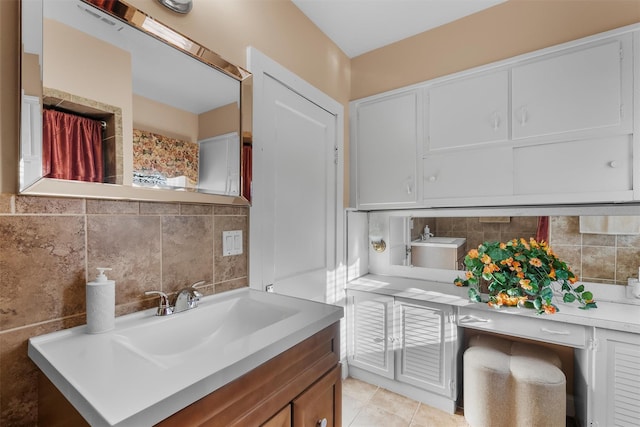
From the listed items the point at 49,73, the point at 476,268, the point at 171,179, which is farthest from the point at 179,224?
the point at 476,268

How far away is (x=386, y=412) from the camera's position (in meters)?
1.89

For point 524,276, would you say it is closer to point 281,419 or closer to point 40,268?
point 281,419

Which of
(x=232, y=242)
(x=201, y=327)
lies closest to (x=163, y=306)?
(x=201, y=327)

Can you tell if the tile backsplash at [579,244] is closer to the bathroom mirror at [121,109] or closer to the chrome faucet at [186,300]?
the bathroom mirror at [121,109]

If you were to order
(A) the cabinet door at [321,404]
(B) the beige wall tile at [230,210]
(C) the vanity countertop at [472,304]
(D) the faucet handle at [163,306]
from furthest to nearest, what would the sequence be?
(C) the vanity countertop at [472,304] < (B) the beige wall tile at [230,210] < (D) the faucet handle at [163,306] < (A) the cabinet door at [321,404]

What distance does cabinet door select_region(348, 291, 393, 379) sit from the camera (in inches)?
81.9

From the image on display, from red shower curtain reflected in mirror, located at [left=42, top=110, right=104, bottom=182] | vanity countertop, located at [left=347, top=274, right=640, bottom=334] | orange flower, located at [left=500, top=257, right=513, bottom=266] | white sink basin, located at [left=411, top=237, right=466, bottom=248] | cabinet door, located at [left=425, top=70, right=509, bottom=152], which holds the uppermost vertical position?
cabinet door, located at [left=425, top=70, right=509, bottom=152]

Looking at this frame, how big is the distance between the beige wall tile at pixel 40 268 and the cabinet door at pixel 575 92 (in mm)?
2183

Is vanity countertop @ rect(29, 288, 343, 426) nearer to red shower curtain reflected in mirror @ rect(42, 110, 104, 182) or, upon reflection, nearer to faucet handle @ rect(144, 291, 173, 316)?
faucet handle @ rect(144, 291, 173, 316)

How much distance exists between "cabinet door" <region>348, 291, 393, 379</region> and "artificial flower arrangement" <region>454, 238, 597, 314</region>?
0.59m

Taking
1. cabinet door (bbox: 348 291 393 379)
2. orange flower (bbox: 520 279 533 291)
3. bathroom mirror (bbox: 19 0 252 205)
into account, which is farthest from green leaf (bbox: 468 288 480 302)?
bathroom mirror (bbox: 19 0 252 205)

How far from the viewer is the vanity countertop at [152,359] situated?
0.55 metres

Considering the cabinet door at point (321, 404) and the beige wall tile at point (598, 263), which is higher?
the beige wall tile at point (598, 263)

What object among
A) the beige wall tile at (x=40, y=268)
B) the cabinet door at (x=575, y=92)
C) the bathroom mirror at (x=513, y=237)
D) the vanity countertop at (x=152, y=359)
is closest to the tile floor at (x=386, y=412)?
the bathroom mirror at (x=513, y=237)
